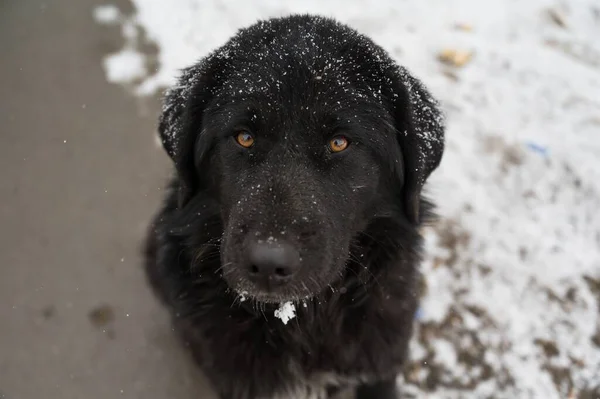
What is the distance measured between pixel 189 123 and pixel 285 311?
3.19ft

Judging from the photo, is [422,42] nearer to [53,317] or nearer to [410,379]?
[410,379]

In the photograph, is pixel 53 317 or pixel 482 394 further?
pixel 53 317

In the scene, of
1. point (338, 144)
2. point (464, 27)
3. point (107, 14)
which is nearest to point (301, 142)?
point (338, 144)

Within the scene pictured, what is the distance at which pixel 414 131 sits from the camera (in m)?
2.23

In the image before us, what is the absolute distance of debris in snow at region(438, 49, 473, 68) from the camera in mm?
4391

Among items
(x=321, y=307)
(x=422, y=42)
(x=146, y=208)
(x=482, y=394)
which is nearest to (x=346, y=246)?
(x=321, y=307)

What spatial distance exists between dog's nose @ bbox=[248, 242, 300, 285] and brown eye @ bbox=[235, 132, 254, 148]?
53 cm

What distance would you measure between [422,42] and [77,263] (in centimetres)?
337

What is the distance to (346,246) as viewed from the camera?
2.23 metres

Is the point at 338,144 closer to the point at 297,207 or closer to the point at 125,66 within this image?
the point at 297,207

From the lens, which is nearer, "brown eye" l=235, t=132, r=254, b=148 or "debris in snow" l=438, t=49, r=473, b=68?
"brown eye" l=235, t=132, r=254, b=148

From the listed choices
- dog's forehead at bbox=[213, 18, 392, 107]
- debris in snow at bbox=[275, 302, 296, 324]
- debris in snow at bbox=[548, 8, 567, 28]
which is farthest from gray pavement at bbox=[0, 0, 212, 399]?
debris in snow at bbox=[548, 8, 567, 28]

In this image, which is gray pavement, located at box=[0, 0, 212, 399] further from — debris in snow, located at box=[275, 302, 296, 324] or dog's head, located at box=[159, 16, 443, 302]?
dog's head, located at box=[159, 16, 443, 302]

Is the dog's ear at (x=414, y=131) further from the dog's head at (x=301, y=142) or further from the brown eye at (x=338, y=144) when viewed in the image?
the brown eye at (x=338, y=144)
